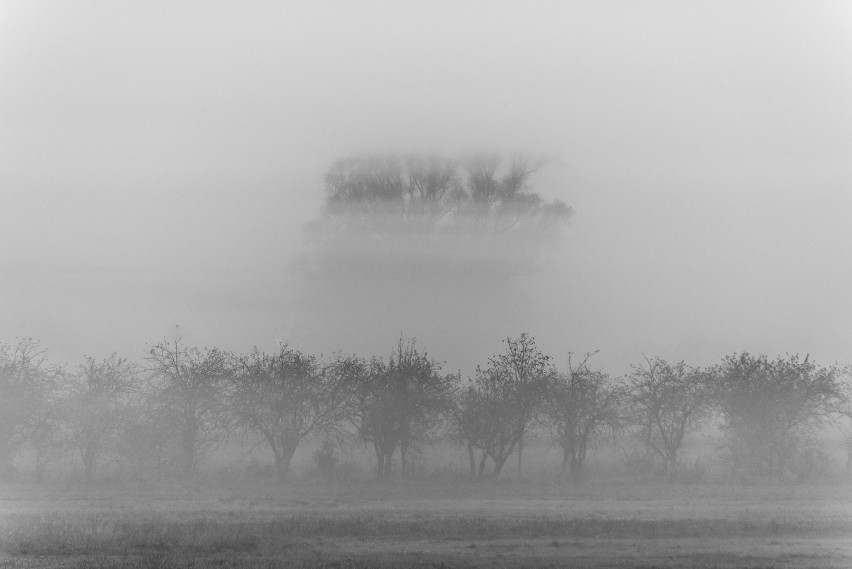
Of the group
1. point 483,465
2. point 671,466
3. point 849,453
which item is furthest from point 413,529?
point 849,453

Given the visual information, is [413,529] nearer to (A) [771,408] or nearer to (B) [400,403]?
(B) [400,403]

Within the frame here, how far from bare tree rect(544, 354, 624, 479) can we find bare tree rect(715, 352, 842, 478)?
17.5 feet

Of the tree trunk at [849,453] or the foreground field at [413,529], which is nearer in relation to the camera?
the foreground field at [413,529]

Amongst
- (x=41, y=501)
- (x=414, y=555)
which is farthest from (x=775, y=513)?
(x=41, y=501)

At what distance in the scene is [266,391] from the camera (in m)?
35.6

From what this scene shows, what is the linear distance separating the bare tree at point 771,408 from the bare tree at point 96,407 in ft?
85.4

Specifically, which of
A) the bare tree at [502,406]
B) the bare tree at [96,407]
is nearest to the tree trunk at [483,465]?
the bare tree at [502,406]

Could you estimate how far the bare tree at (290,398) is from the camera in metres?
34.8

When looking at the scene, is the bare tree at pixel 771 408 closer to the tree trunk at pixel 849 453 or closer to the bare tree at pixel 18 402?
the tree trunk at pixel 849 453

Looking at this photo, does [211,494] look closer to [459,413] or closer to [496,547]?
[459,413]

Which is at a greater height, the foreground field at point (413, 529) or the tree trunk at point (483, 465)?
the tree trunk at point (483, 465)

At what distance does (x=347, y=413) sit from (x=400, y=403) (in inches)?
88.9

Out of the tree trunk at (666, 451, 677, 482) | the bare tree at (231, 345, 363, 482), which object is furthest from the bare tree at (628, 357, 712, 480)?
the bare tree at (231, 345, 363, 482)

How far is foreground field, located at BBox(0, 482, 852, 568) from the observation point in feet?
56.5
